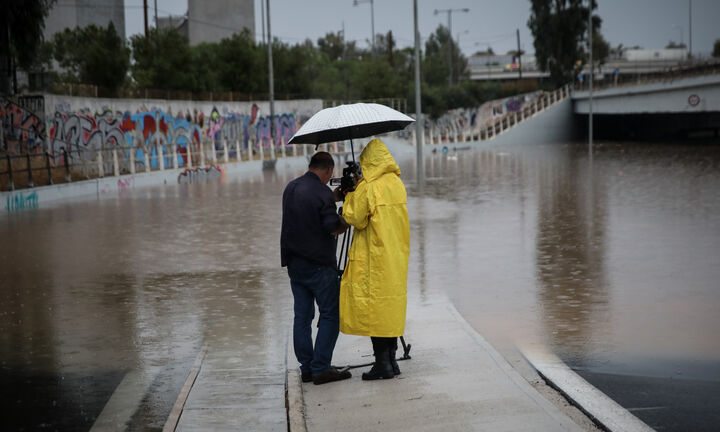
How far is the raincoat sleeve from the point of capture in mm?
5965

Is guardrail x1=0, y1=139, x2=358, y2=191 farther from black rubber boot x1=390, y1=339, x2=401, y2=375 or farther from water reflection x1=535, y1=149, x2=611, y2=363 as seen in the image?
black rubber boot x1=390, y1=339, x2=401, y2=375

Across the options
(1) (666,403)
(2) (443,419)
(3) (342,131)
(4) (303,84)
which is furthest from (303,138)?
(4) (303,84)

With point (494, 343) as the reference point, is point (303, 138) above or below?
above

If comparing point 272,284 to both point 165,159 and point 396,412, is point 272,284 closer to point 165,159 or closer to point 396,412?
point 396,412

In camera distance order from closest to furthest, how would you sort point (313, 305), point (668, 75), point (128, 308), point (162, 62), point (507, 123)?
point (313, 305) → point (128, 308) → point (162, 62) → point (668, 75) → point (507, 123)

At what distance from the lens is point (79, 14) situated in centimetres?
7312

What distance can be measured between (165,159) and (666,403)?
33.9 m

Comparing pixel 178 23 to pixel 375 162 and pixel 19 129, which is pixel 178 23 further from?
pixel 375 162

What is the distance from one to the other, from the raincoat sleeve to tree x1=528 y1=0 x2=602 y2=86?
74.7 meters

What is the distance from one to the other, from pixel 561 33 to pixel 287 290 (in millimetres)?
72166

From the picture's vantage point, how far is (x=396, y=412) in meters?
5.48

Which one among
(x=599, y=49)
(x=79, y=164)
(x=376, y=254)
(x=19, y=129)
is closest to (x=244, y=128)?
(x=79, y=164)

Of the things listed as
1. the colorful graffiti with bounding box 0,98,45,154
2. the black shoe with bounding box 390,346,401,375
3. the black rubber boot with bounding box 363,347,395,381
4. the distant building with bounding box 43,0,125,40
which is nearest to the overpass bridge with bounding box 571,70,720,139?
the colorful graffiti with bounding box 0,98,45,154

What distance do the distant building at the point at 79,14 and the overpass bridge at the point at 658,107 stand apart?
39.6 m
